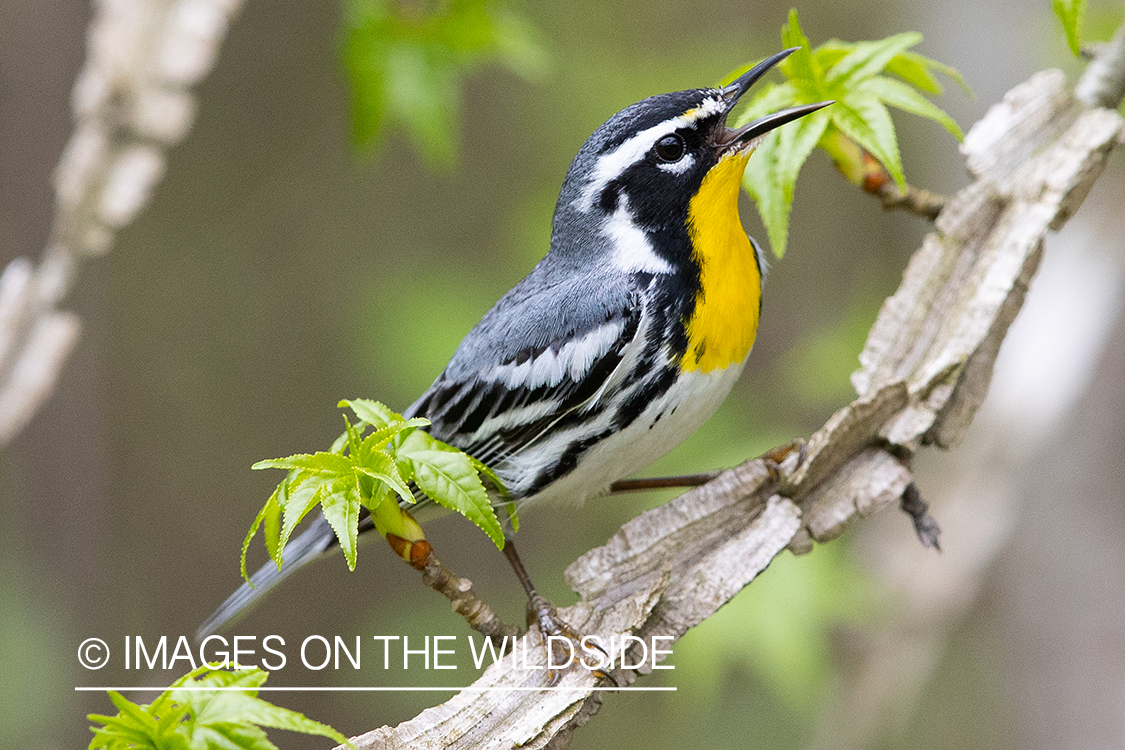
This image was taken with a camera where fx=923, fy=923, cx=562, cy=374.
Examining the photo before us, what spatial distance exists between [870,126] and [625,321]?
458 mm

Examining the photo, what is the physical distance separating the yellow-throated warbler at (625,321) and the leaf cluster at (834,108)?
49 mm

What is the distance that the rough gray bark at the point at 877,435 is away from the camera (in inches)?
44.9

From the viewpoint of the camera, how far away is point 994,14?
2893mm

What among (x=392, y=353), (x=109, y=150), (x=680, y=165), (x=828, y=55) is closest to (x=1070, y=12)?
(x=828, y=55)

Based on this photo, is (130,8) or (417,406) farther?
(130,8)

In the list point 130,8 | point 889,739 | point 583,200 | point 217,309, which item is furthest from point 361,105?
point 889,739

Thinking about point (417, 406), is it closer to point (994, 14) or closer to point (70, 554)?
point (70, 554)

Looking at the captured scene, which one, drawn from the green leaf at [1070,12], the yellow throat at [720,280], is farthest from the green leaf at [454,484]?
the green leaf at [1070,12]

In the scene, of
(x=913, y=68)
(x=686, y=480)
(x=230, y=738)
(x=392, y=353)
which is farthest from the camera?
(x=392, y=353)

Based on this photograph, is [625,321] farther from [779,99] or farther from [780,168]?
[779,99]

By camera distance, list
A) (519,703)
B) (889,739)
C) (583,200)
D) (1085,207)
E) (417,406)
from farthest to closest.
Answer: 1. (889,739)
2. (1085,207)
3. (417,406)
4. (583,200)
5. (519,703)

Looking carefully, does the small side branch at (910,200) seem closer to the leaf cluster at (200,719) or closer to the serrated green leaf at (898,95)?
the serrated green leaf at (898,95)

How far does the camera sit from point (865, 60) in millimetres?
1408

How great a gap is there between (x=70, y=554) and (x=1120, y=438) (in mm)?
2882
